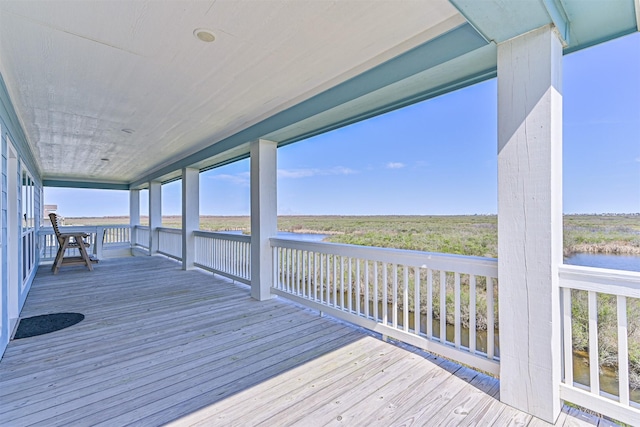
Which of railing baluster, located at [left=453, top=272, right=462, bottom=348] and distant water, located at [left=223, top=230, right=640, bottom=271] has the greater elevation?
distant water, located at [left=223, top=230, right=640, bottom=271]

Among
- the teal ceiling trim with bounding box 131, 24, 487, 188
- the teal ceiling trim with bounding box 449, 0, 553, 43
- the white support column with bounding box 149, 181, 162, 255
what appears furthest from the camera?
the white support column with bounding box 149, 181, 162, 255

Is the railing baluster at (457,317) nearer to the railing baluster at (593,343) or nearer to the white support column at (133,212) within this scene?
the railing baluster at (593,343)

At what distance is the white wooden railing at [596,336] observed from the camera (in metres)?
1.57

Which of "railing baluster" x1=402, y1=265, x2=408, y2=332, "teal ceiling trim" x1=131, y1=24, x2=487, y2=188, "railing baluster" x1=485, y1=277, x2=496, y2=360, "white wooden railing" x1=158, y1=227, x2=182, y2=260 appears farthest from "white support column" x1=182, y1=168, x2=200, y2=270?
"railing baluster" x1=485, y1=277, x2=496, y2=360

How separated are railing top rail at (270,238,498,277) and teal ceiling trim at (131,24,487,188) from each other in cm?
140

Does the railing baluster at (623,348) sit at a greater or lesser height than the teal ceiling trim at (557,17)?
lesser

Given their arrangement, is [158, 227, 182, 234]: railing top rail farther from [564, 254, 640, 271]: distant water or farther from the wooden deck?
[564, 254, 640, 271]: distant water

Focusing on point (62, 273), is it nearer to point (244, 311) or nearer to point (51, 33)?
point (244, 311)

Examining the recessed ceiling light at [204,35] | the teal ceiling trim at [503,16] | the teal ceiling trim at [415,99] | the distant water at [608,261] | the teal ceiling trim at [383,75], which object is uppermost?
the recessed ceiling light at [204,35]

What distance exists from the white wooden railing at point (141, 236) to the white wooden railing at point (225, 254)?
4.12 m

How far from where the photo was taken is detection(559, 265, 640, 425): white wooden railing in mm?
1570

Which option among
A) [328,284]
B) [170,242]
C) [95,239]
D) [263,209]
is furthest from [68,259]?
[328,284]

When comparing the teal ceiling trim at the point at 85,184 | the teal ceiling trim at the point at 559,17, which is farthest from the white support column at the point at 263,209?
the teal ceiling trim at the point at 85,184

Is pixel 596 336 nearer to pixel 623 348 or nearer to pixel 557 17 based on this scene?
pixel 623 348
